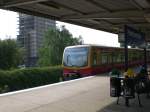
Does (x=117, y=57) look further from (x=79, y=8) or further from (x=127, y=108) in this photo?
(x=127, y=108)

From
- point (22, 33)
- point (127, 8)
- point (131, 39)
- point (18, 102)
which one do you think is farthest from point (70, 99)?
point (22, 33)

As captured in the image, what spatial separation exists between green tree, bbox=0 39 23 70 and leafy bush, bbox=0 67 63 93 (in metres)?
17.4

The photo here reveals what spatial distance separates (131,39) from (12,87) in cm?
1760

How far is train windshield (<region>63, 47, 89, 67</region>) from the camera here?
21406 mm

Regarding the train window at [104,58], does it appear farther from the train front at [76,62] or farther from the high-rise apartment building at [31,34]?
the high-rise apartment building at [31,34]

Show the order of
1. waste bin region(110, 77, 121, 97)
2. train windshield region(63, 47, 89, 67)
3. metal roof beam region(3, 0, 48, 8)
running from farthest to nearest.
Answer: train windshield region(63, 47, 89, 67)
waste bin region(110, 77, 121, 97)
metal roof beam region(3, 0, 48, 8)

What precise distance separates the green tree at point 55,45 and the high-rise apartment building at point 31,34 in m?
49.7

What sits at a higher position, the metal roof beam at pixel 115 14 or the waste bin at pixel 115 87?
the metal roof beam at pixel 115 14

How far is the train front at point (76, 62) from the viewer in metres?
21.2

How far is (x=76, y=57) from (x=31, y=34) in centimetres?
11221

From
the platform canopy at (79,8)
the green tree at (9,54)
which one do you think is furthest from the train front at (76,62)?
the green tree at (9,54)

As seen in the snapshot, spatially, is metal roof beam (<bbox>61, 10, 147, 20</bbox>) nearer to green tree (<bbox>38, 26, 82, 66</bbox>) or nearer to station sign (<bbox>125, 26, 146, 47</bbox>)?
station sign (<bbox>125, 26, 146, 47</bbox>)

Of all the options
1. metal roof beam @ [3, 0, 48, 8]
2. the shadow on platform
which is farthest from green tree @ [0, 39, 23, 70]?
the shadow on platform

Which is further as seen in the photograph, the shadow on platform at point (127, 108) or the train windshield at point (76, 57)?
the train windshield at point (76, 57)
